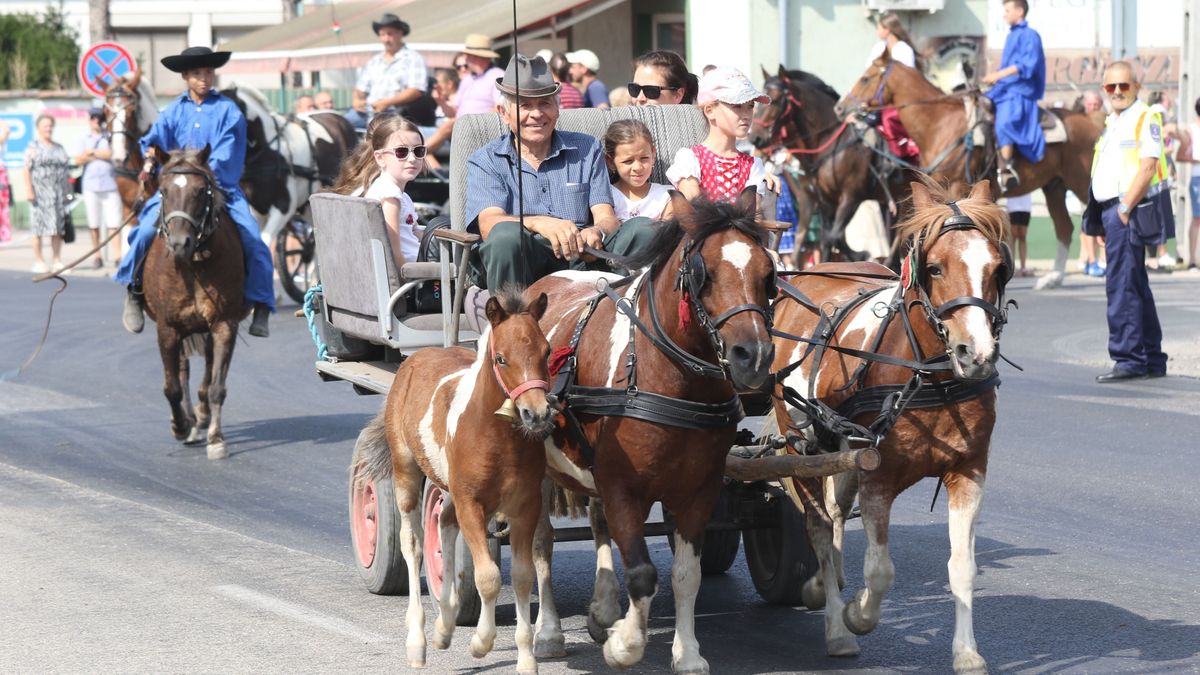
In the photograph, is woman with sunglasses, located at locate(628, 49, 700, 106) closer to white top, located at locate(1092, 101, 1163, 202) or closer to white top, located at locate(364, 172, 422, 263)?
white top, located at locate(364, 172, 422, 263)

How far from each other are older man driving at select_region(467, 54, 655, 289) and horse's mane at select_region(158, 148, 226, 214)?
4.80 m

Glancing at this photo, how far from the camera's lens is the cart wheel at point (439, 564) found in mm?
6918

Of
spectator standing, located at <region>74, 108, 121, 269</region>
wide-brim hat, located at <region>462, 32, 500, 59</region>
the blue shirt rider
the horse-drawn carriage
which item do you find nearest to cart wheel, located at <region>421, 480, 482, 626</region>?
the horse-drawn carriage

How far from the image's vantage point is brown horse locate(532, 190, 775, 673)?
571 cm

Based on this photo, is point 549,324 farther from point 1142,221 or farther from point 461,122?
point 1142,221

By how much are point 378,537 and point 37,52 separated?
43.0m

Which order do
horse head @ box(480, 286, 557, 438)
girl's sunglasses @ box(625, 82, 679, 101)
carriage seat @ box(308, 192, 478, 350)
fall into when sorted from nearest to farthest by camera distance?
horse head @ box(480, 286, 557, 438), carriage seat @ box(308, 192, 478, 350), girl's sunglasses @ box(625, 82, 679, 101)

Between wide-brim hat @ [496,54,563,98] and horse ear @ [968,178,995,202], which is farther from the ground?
wide-brim hat @ [496,54,563,98]

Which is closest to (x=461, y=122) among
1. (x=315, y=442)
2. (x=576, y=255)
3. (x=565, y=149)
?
(x=565, y=149)

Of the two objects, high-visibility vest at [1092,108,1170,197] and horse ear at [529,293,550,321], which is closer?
horse ear at [529,293,550,321]

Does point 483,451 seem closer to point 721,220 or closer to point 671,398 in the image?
point 671,398

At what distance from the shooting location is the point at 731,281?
18.5ft

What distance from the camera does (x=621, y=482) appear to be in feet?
19.6

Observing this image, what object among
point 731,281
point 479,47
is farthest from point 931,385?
point 479,47
